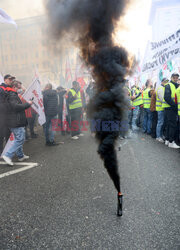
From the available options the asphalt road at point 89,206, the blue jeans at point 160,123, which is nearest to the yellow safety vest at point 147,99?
the blue jeans at point 160,123

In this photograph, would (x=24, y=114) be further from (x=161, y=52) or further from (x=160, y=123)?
(x=161, y=52)

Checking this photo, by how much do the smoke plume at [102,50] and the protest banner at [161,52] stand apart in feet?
14.3

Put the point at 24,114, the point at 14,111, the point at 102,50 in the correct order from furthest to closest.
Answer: the point at 24,114 < the point at 14,111 < the point at 102,50


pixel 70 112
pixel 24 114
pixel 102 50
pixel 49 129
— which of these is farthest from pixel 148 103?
pixel 102 50

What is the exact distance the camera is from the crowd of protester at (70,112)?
4188 millimetres

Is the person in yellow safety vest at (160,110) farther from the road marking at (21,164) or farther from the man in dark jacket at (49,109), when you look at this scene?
the road marking at (21,164)

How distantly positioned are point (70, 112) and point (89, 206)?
191 inches

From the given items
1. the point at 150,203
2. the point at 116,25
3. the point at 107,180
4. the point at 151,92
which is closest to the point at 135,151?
the point at 107,180

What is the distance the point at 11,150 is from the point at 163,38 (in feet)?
20.1

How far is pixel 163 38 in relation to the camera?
19.7ft

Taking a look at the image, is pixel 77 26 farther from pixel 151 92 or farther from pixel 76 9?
pixel 151 92

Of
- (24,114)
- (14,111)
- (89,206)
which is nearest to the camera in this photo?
(89,206)

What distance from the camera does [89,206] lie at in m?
2.43

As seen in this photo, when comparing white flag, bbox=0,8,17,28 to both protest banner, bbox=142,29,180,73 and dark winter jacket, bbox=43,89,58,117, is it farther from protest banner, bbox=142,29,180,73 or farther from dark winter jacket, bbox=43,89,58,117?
protest banner, bbox=142,29,180,73
